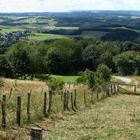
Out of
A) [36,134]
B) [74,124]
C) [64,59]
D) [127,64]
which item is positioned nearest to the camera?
[36,134]

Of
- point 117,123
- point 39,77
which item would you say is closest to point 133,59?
point 39,77

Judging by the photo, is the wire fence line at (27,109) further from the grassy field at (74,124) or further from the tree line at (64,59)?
the tree line at (64,59)

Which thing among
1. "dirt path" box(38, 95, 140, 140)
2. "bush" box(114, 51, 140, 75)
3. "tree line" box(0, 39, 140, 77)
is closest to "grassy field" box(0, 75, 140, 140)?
"dirt path" box(38, 95, 140, 140)

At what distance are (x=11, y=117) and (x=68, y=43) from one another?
124m

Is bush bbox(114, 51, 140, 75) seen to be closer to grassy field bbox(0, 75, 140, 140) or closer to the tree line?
the tree line

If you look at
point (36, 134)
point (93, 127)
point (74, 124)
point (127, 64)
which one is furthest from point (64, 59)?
point (36, 134)

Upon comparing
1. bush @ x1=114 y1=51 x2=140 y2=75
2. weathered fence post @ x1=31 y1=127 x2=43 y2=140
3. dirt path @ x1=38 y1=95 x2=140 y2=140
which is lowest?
bush @ x1=114 y1=51 x2=140 y2=75

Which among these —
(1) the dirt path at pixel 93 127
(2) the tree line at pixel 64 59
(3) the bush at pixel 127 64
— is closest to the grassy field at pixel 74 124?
(1) the dirt path at pixel 93 127

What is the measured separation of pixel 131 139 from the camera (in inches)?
671

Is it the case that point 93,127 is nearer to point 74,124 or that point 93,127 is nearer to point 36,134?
point 74,124

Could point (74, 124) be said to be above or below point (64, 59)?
above

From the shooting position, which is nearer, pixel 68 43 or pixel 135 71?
pixel 135 71

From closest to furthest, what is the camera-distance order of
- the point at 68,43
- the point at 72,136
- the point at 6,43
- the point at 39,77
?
1. the point at 72,136
2. the point at 39,77
3. the point at 68,43
4. the point at 6,43

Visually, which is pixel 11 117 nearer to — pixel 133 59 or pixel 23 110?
pixel 23 110
